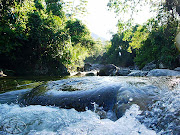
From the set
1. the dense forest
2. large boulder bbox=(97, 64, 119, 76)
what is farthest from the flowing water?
large boulder bbox=(97, 64, 119, 76)

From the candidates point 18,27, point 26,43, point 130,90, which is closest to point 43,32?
point 26,43

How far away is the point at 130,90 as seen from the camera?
2.38m

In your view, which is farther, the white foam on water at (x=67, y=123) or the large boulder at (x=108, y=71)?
the large boulder at (x=108, y=71)

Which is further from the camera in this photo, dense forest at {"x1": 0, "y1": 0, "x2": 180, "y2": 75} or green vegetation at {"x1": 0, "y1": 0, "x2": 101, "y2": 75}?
green vegetation at {"x1": 0, "y1": 0, "x2": 101, "y2": 75}

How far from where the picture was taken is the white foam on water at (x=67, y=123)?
139cm

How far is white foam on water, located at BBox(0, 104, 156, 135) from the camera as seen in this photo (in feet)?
4.56

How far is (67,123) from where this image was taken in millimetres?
1639

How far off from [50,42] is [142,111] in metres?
7.58

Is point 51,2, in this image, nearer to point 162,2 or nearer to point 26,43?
point 26,43

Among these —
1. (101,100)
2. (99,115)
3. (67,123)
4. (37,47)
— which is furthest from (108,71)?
(67,123)

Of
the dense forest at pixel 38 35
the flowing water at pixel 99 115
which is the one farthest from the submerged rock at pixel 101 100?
the dense forest at pixel 38 35

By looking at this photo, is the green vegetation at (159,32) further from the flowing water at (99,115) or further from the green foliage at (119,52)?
the green foliage at (119,52)

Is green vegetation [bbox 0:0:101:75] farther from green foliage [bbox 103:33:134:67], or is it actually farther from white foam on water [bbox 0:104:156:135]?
green foliage [bbox 103:33:134:67]

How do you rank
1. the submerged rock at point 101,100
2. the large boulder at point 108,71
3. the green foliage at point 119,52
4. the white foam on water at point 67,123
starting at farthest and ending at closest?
the green foliage at point 119,52
the large boulder at point 108,71
the submerged rock at point 101,100
the white foam on water at point 67,123
